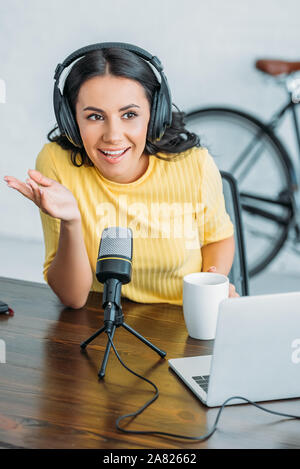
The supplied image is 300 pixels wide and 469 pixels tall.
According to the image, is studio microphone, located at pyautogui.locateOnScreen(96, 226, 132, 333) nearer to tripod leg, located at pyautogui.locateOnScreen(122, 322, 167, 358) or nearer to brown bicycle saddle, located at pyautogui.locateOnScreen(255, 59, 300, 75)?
tripod leg, located at pyautogui.locateOnScreen(122, 322, 167, 358)

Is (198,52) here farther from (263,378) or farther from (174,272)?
(263,378)

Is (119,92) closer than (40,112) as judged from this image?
Yes

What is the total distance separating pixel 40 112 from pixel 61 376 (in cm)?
279

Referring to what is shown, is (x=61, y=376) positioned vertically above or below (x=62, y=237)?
below

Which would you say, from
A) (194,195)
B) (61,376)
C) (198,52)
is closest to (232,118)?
(198,52)

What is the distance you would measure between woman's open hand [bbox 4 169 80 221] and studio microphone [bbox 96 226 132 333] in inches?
6.0

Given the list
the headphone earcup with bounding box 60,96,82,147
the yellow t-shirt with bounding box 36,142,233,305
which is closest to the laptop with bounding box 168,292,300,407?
the yellow t-shirt with bounding box 36,142,233,305

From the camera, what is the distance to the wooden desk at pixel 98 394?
712 millimetres

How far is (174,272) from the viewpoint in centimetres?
139

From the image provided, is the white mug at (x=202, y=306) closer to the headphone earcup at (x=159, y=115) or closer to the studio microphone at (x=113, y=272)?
the studio microphone at (x=113, y=272)

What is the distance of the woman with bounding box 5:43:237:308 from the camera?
4.02 ft

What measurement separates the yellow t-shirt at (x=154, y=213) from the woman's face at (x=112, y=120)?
0.07 metres

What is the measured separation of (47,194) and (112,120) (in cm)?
28

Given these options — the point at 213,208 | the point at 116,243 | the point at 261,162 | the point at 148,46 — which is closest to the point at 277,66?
the point at 261,162
